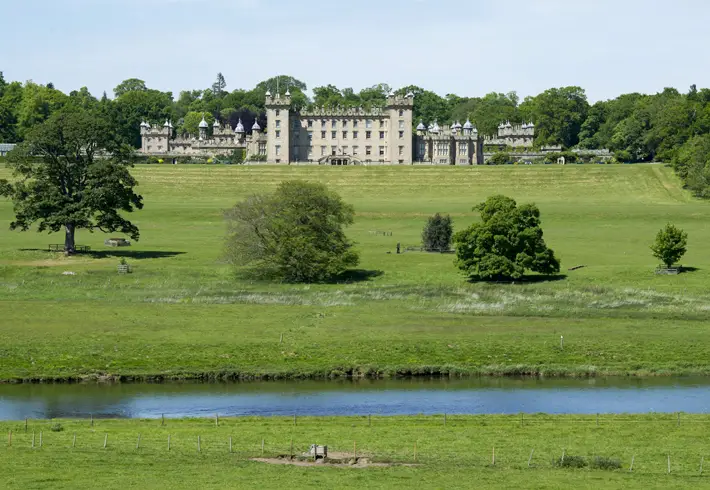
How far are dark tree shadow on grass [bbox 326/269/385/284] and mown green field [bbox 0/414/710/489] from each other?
3524 centimetres

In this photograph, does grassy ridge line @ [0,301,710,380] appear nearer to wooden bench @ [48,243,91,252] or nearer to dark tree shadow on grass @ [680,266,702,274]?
dark tree shadow on grass @ [680,266,702,274]

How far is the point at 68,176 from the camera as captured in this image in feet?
301

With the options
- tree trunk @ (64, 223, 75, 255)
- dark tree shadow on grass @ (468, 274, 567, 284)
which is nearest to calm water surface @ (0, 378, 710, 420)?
dark tree shadow on grass @ (468, 274, 567, 284)

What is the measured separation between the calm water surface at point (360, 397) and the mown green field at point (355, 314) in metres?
1.86

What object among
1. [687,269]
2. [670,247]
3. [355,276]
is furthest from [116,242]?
[687,269]

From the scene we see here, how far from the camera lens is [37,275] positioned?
272 ft

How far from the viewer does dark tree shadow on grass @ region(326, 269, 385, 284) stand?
82.3m

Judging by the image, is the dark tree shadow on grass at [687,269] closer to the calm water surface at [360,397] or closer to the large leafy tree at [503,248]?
the large leafy tree at [503,248]

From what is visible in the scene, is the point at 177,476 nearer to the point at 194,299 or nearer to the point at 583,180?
the point at 194,299

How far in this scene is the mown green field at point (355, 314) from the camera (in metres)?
59.1

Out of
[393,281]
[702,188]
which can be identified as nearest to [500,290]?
[393,281]

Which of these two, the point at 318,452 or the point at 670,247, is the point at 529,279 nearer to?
the point at 670,247

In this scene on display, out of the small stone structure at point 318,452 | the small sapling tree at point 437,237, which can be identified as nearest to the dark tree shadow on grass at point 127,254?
the small sapling tree at point 437,237

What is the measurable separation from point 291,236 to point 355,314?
49.6ft
